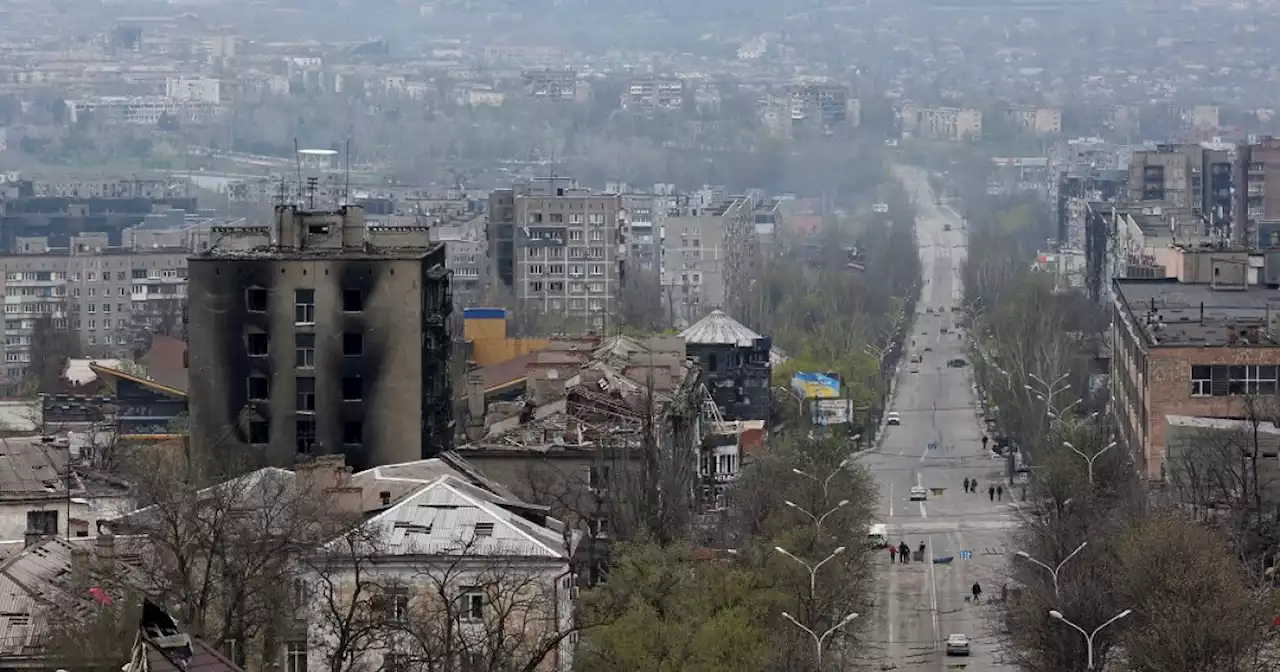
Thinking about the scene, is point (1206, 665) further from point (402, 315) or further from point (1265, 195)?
point (1265, 195)

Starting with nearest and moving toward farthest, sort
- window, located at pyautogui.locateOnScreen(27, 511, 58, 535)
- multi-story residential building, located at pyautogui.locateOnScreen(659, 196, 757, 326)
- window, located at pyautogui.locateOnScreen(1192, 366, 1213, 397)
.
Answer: window, located at pyautogui.locateOnScreen(27, 511, 58, 535)
window, located at pyautogui.locateOnScreen(1192, 366, 1213, 397)
multi-story residential building, located at pyautogui.locateOnScreen(659, 196, 757, 326)

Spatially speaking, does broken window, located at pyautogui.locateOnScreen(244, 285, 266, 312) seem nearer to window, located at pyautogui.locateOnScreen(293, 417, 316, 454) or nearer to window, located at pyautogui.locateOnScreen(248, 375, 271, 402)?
window, located at pyautogui.locateOnScreen(248, 375, 271, 402)

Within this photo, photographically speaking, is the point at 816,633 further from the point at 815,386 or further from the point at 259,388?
the point at 815,386

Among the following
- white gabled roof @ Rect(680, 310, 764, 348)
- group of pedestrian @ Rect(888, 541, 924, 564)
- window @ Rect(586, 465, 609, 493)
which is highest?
window @ Rect(586, 465, 609, 493)

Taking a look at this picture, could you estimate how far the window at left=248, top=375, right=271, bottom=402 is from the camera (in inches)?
1962

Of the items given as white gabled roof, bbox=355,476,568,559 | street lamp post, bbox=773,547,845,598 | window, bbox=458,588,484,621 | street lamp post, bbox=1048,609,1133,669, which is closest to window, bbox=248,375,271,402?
street lamp post, bbox=773,547,845,598

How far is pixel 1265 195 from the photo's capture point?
122 m

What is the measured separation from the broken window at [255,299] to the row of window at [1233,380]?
14251 millimetres

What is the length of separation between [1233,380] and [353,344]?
1383 cm

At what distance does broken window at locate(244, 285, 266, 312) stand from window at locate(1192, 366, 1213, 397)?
14303 millimetres

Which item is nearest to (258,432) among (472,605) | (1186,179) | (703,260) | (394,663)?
(472,605)

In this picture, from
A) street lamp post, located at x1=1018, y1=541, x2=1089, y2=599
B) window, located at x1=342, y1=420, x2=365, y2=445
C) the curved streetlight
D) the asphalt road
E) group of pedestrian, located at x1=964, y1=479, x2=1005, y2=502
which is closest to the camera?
street lamp post, located at x1=1018, y1=541, x2=1089, y2=599

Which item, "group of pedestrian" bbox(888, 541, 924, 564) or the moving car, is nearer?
the moving car

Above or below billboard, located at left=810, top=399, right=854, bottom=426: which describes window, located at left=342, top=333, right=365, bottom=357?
above
